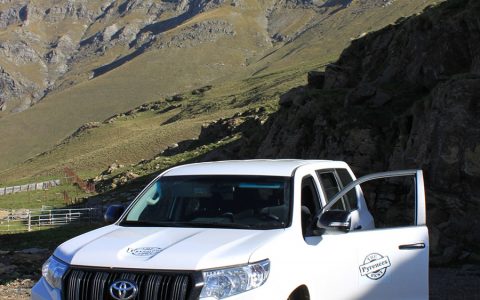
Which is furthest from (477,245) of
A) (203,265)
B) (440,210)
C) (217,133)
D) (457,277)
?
(217,133)

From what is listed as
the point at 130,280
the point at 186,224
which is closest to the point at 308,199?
the point at 186,224

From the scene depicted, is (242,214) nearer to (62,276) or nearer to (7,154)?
(62,276)

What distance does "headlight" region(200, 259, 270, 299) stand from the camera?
4.62 m

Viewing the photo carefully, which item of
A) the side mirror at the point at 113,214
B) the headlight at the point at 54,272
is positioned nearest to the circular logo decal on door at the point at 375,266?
the side mirror at the point at 113,214

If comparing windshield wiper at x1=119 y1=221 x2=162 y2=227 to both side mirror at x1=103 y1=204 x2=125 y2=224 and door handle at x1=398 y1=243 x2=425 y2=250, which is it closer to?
side mirror at x1=103 y1=204 x2=125 y2=224

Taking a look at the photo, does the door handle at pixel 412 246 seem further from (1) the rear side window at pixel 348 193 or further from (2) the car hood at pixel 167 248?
(2) the car hood at pixel 167 248

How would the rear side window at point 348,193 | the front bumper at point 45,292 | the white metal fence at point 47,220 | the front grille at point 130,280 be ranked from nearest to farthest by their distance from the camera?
the front grille at point 130,280 < the front bumper at point 45,292 < the rear side window at point 348,193 < the white metal fence at point 47,220

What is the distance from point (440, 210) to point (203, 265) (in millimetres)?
10503

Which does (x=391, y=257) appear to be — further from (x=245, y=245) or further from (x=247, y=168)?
(x=245, y=245)

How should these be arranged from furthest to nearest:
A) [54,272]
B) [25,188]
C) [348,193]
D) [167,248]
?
[25,188]
[348,193]
[54,272]
[167,248]

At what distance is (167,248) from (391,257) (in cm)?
227

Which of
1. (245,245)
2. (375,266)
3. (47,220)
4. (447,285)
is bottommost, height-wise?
(47,220)

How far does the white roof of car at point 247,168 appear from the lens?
6.12 metres

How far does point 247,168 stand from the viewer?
6289 mm
